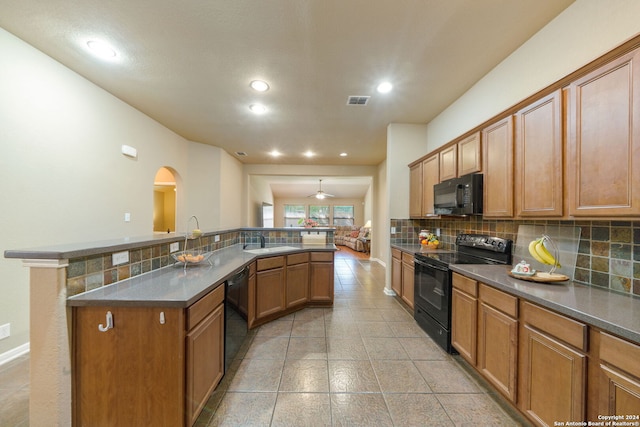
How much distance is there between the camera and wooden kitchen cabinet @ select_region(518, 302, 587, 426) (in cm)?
112

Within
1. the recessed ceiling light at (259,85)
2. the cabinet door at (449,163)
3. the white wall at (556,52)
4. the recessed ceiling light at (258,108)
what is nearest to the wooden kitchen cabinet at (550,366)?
the white wall at (556,52)

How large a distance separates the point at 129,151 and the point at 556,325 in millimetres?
4639

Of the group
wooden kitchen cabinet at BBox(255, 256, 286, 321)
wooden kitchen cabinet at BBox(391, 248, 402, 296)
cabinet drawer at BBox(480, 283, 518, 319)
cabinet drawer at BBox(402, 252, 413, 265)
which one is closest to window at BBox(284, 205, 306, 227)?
wooden kitchen cabinet at BBox(391, 248, 402, 296)

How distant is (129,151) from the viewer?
318 centimetres

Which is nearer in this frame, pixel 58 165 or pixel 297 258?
pixel 58 165

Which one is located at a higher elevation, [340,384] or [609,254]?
[609,254]

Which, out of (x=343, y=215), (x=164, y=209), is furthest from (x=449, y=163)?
(x=343, y=215)

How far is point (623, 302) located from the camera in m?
1.24

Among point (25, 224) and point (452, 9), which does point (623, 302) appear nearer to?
point (452, 9)

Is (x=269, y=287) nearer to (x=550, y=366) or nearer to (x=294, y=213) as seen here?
(x=550, y=366)

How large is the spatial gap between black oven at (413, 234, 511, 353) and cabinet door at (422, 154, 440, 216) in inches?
23.0

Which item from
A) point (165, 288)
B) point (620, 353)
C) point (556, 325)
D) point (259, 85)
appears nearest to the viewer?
point (620, 353)

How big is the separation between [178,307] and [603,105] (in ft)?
8.61

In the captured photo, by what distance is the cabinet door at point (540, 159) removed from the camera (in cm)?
153
